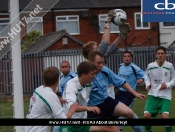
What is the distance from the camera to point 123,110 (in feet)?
28.3

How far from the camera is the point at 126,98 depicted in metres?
12.5

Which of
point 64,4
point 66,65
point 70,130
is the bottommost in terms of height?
point 70,130

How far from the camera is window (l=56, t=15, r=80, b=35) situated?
4450 centimetres

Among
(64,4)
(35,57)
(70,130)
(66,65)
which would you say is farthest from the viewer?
(64,4)

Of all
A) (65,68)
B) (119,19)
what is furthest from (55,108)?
(65,68)

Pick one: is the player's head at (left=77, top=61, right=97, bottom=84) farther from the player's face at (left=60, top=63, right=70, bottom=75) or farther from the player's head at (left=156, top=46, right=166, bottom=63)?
the player's head at (left=156, top=46, right=166, bottom=63)

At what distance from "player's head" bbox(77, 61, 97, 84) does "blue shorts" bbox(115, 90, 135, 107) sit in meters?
4.55

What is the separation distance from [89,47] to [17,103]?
1622 mm

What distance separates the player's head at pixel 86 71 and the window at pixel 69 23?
1432 inches

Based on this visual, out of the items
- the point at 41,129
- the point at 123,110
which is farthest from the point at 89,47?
the point at 41,129

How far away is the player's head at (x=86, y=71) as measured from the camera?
7791mm

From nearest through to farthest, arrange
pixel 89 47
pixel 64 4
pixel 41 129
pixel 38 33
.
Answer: pixel 41 129, pixel 89 47, pixel 38 33, pixel 64 4

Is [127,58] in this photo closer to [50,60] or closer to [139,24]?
[50,60]

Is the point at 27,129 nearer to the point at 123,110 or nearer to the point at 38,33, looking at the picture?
the point at 123,110
